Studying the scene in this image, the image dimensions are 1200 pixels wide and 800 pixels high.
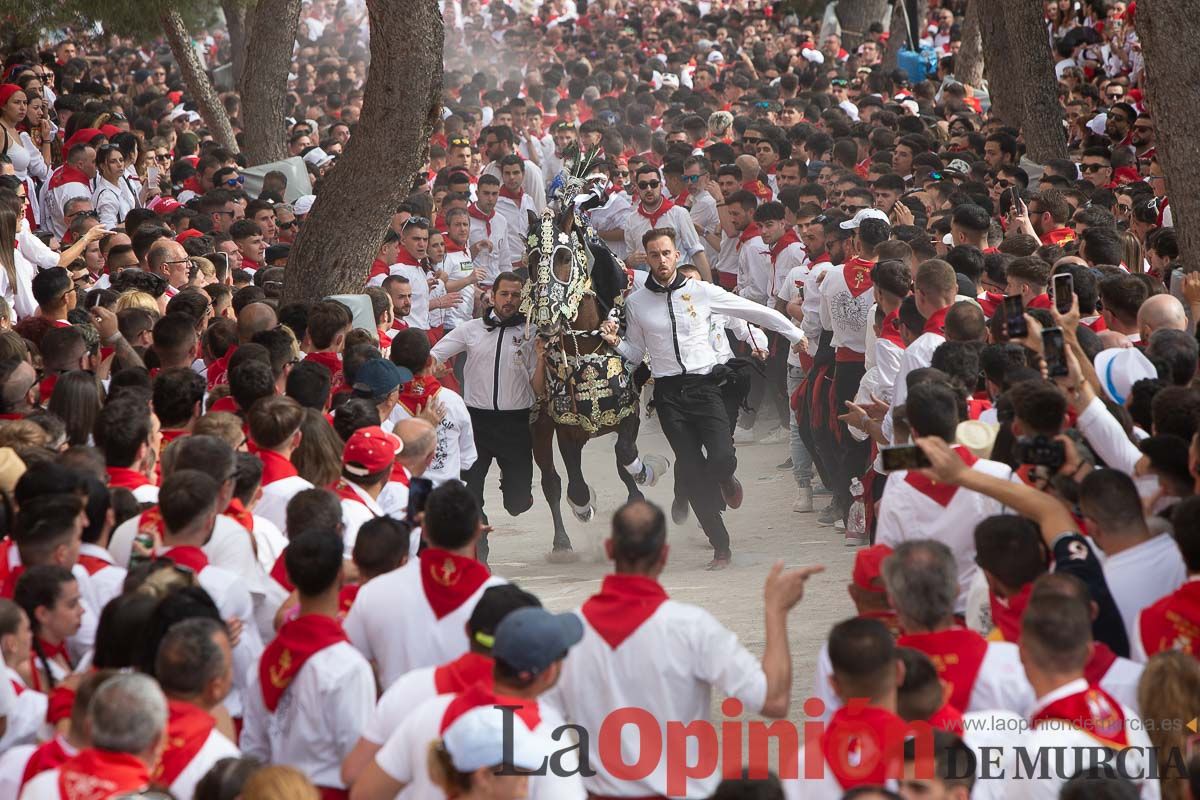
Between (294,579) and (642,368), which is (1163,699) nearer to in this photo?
(294,579)

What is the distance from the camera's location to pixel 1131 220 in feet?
35.8

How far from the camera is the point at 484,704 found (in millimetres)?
4062

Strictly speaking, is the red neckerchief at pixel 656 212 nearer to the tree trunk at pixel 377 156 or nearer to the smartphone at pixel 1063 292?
the tree trunk at pixel 377 156

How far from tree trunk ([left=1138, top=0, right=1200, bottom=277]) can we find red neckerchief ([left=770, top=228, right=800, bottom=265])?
3.88 m

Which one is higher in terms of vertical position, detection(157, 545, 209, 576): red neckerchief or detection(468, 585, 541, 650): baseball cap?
detection(157, 545, 209, 576): red neckerchief

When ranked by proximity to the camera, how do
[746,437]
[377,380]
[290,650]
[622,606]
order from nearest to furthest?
[622,606]
[290,650]
[377,380]
[746,437]

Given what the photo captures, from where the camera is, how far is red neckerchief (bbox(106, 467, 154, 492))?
20.5 ft

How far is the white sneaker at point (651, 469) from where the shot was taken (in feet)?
33.6

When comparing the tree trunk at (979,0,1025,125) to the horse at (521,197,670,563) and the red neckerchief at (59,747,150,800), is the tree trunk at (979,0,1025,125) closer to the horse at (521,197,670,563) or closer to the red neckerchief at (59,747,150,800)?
the horse at (521,197,670,563)

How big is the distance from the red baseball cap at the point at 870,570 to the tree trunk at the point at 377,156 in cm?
533

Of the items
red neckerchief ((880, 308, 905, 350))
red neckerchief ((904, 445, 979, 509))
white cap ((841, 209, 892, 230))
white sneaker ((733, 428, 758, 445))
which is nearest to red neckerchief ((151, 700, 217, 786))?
red neckerchief ((904, 445, 979, 509))

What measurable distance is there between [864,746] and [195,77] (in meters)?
14.3

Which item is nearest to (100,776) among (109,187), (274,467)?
(274,467)

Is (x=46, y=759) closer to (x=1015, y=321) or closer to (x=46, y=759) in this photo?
(x=46, y=759)
